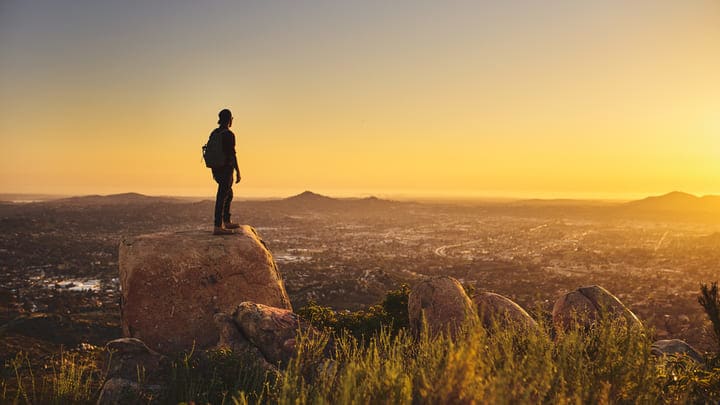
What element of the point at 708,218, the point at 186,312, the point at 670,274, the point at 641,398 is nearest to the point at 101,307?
the point at 186,312

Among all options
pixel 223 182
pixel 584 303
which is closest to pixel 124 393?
pixel 223 182

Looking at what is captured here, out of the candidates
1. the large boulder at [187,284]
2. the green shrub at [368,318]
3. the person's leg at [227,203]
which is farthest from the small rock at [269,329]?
the person's leg at [227,203]

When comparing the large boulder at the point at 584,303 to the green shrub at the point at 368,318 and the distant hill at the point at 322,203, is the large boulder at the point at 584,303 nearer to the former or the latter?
the green shrub at the point at 368,318

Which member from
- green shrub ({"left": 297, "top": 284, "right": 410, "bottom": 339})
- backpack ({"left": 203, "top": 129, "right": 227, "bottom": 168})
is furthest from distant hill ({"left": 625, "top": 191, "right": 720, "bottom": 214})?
backpack ({"left": 203, "top": 129, "right": 227, "bottom": 168})

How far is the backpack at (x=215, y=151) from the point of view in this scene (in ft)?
31.6

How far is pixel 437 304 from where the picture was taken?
9.17m

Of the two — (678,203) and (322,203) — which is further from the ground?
(678,203)

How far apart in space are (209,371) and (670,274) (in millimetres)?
35573

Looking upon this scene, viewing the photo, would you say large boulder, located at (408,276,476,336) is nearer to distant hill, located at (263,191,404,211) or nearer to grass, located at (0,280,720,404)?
grass, located at (0,280,720,404)

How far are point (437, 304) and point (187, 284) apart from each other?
6.13m

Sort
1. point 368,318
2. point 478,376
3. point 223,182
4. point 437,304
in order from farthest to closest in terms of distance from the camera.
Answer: point 368,318 < point 223,182 < point 437,304 < point 478,376

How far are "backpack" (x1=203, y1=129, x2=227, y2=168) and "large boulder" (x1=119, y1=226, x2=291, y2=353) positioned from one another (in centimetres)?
→ 223

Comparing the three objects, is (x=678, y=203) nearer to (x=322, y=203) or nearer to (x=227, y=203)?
(x=322, y=203)

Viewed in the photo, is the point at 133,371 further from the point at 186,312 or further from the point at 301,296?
the point at 301,296
